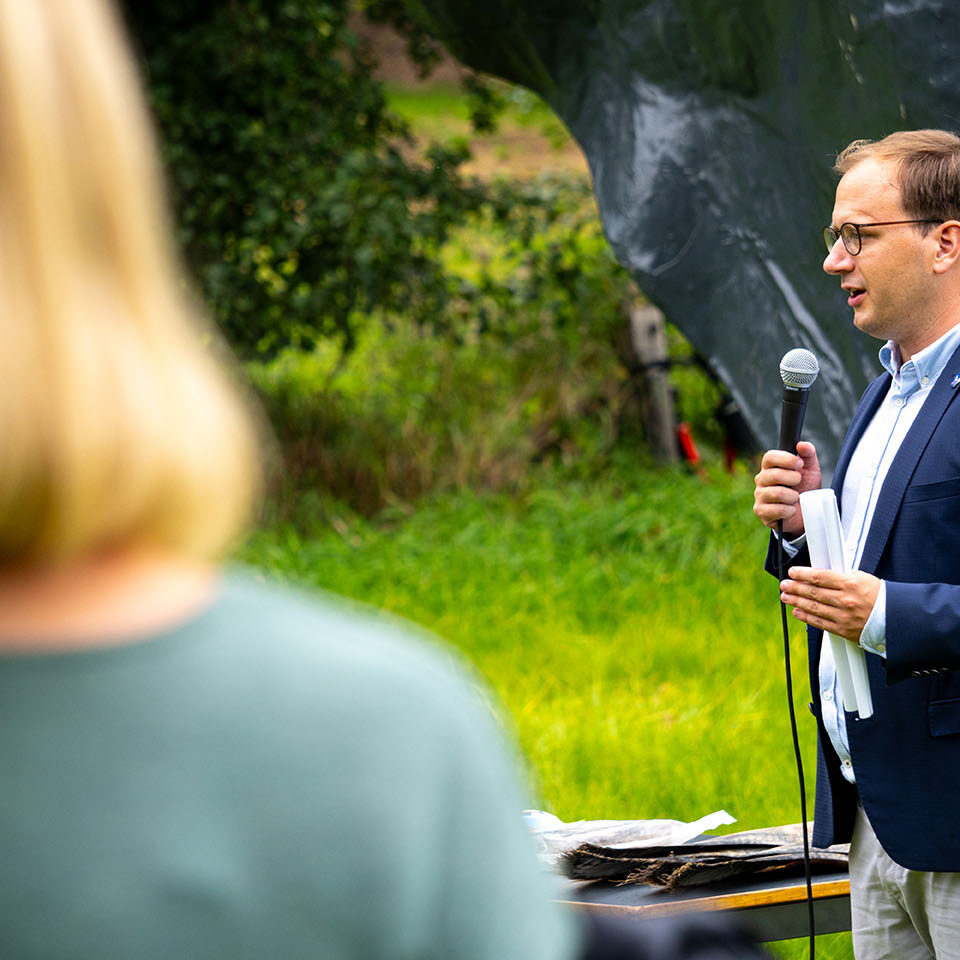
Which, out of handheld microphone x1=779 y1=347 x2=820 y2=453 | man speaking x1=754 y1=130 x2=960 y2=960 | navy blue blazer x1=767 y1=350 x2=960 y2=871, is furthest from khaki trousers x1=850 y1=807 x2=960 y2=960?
handheld microphone x1=779 y1=347 x2=820 y2=453

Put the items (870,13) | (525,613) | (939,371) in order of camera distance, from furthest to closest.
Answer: (525,613) → (870,13) → (939,371)

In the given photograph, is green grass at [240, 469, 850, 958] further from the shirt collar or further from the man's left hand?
the shirt collar

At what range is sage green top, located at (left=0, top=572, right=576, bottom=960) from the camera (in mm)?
643

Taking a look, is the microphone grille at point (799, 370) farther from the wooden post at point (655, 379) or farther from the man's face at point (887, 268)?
the wooden post at point (655, 379)

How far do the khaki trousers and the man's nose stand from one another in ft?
3.07

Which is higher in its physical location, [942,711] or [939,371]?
[939,371]

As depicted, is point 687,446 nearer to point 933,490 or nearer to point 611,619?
point 611,619

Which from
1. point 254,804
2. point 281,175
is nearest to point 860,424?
point 254,804

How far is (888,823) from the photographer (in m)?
2.08

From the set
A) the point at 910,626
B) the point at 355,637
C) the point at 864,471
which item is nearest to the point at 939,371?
the point at 864,471

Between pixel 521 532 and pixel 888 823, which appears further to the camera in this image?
pixel 521 532

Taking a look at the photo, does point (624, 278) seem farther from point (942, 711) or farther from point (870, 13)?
point (942, 711)

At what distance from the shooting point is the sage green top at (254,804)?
2.11 feet

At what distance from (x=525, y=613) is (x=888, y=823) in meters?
3.91
